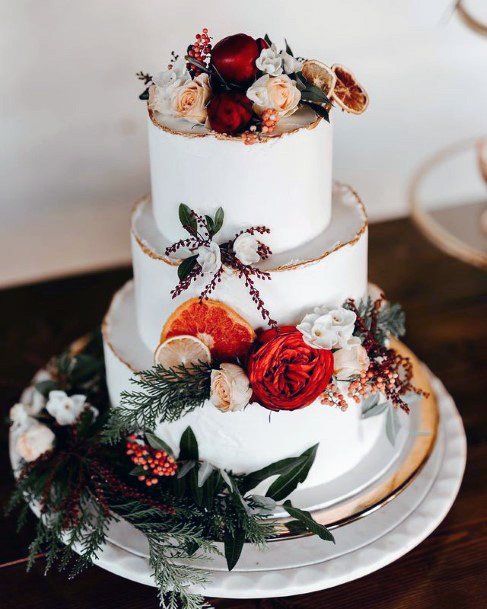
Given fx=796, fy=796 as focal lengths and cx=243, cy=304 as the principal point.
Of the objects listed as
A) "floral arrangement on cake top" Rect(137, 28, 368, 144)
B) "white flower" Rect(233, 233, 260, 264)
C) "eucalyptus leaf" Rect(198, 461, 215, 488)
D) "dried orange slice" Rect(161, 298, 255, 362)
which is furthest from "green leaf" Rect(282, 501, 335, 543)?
"floral arrangement on cake top" Rect(137, 28, 368, 144)

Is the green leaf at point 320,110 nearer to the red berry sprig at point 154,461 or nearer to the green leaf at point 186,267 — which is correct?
the green leaf at point 186,267

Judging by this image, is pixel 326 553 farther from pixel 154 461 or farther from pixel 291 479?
pixel 154 461

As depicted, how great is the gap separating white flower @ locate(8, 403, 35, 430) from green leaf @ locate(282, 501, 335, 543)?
0.41 m

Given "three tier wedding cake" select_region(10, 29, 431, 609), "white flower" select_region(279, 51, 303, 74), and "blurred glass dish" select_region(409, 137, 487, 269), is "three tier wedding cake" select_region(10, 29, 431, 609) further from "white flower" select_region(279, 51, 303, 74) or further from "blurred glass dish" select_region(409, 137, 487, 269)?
"blurred glass dish" select_region(409, 137, 487, 269)

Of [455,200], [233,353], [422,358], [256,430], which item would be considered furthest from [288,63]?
[455,200]

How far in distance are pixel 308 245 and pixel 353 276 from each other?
8cm

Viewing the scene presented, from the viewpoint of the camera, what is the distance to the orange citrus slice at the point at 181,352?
0.97 metres

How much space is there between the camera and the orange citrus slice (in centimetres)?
97

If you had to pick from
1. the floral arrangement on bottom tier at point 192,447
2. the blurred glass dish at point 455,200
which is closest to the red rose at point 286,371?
the floral arrangement on bottom tier at point 192,447

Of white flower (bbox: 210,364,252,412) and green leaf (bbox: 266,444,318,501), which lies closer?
white flower (bbox: 210,364,252,412)

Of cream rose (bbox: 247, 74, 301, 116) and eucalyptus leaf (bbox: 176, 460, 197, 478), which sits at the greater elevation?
cream rose (bbox: 247, 74, 301, 116)

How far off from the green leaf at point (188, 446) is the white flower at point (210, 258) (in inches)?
9.2

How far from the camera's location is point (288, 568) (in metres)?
1.01

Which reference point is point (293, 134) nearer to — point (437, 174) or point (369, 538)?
point (369, 538)
